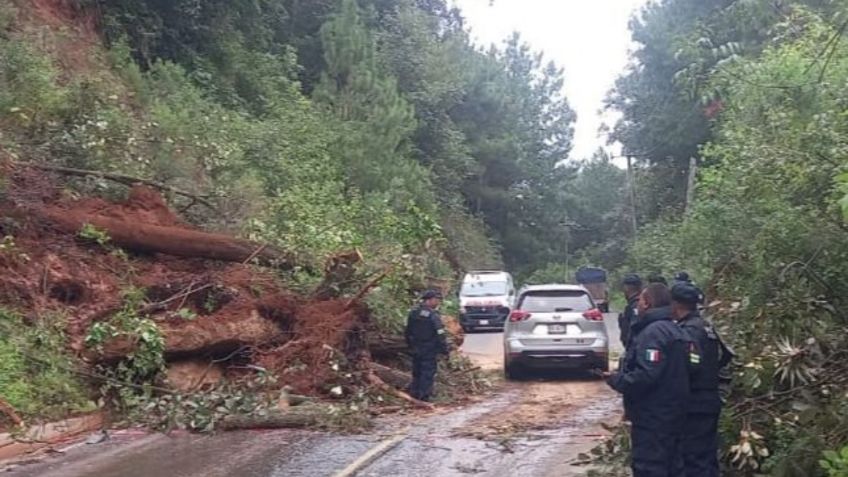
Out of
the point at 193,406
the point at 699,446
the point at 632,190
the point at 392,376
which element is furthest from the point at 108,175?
the point at 632,190

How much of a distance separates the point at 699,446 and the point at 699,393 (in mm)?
356

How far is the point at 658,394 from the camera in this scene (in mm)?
6652

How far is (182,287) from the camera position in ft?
46.0

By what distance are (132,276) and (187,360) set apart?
5.18 feet

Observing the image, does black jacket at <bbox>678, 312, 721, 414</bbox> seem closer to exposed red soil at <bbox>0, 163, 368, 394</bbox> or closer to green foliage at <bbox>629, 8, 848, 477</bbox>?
green foliage at <bbox>629, 8, 848, 477</bbox>

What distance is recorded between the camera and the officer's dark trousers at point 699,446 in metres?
6.82

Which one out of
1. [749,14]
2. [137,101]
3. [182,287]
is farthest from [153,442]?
[137,101]

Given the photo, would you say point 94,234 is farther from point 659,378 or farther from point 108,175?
point 659,378

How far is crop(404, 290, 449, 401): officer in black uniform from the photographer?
1359cm

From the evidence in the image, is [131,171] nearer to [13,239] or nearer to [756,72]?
[13,239]

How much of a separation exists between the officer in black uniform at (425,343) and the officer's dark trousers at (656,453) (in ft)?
22.7

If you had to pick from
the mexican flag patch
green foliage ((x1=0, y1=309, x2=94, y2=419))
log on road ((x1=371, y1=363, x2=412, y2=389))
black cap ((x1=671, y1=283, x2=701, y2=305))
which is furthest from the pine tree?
the mexican flag patch

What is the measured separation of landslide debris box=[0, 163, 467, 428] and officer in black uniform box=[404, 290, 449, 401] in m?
0.35

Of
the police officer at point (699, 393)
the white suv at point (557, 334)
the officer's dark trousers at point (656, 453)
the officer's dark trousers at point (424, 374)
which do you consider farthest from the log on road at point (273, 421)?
the police officer at point (699, 393)
